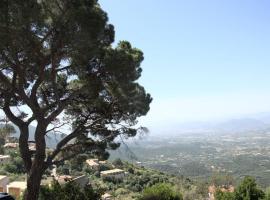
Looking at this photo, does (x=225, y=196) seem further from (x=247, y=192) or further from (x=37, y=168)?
(x=37, y=168)

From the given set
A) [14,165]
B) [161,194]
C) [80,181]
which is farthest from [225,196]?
[14,165]

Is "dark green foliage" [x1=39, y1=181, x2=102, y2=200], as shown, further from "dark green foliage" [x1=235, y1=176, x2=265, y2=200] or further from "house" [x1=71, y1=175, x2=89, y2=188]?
"dark green foliage" [x1=235, y1=176, x2=265, y2=200]

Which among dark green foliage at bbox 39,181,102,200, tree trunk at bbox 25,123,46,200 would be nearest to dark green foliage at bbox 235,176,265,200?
dark green foliage at bbox 39,181,102,200

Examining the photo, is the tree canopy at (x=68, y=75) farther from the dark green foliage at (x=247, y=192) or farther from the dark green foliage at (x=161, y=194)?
the dark green foliage at (x=247, y=192)

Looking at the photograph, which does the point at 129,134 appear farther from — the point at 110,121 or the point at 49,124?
the point at 49,124

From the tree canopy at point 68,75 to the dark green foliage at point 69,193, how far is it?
1160mm

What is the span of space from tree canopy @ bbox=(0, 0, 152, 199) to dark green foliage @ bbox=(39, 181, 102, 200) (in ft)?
3.81

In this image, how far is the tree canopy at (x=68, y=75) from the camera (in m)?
9.42

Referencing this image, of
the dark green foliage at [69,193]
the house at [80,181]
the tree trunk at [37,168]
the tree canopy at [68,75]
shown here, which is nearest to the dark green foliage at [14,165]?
the house at [80,181]

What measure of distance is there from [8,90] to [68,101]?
1.54 meters

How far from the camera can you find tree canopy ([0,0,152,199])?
30.9 ft

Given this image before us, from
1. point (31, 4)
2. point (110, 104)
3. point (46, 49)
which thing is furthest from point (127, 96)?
point (31, 4)

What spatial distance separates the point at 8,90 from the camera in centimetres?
1060

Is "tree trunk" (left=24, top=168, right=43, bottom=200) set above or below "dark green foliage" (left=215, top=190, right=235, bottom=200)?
above
